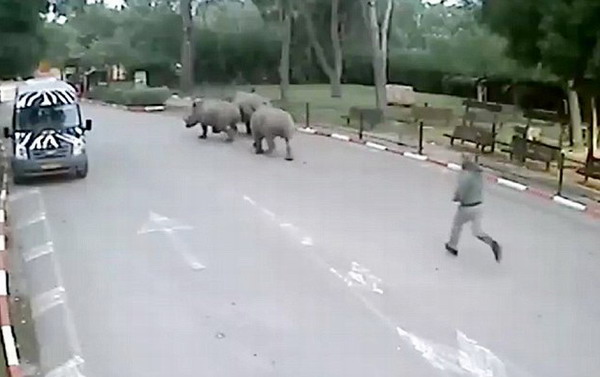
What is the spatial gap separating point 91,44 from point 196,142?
30837mm

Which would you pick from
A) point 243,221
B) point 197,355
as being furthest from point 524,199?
point 197,355

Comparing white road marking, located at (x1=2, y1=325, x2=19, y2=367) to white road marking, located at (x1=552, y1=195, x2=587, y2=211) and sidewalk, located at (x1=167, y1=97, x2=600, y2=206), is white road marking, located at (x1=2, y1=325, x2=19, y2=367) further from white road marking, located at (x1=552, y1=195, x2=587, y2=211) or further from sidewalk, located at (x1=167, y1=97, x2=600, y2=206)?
sidewalk, located at (x1=167, y1=97, x2=600, y2=206)

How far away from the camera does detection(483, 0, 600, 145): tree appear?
17.5 metres

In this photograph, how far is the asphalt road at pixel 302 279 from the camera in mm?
9727

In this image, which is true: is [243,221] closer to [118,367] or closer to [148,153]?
[118,367]

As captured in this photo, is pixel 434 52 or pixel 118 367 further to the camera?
pixel 434 52

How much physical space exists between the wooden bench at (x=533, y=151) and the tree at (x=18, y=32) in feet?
41.0

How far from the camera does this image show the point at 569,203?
17.9 metres

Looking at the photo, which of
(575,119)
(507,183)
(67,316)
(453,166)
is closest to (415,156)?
(453,166)

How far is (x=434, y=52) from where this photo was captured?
171ft

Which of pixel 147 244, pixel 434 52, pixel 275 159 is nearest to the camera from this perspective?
pixel 147 244

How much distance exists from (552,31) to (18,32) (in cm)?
1352

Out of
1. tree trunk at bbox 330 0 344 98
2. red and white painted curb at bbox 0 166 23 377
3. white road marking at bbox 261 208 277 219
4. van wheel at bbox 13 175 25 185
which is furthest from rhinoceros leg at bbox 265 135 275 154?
tree trunk at bbox 330 0 344 98

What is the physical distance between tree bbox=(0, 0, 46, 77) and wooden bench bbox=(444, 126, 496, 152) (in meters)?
11.6
